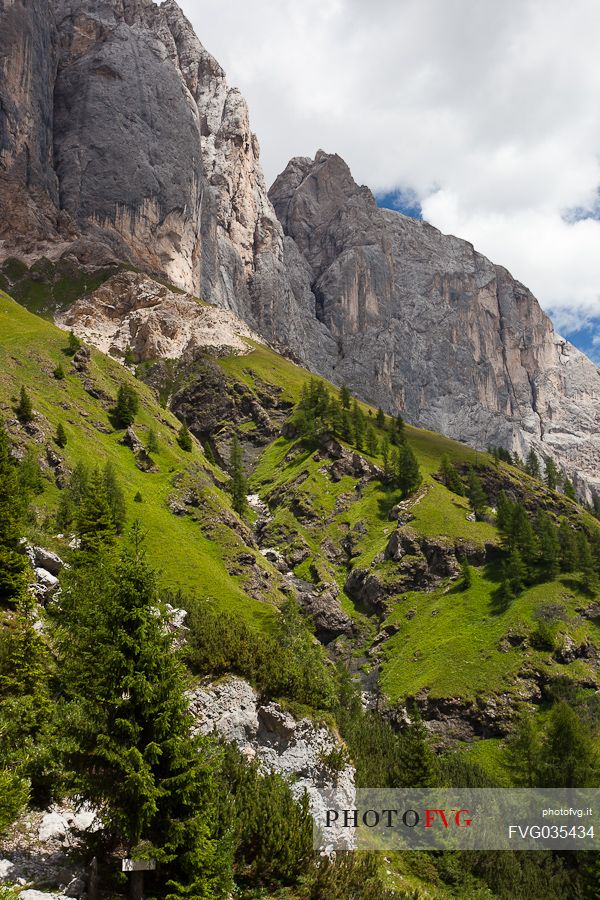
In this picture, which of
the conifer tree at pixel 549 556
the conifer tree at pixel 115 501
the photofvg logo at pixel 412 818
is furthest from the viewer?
the conifer tree at pixel 549 556

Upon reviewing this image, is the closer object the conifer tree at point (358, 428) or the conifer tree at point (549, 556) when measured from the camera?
the conifer tree at point (549, 556)

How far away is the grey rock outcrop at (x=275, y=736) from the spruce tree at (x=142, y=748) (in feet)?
34.8

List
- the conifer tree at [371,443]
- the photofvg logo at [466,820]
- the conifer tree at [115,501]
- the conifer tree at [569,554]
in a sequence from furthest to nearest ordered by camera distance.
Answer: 1. the conifer tree at [371,443]
2. the conifer tree at [569,554]
3. the conifer tree at [115,501]
4. the photofvg logo at [466,820]

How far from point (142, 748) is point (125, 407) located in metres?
102

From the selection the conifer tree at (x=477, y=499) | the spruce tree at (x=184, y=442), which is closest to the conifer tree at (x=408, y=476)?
the conifer tree at (x=477, y=499)

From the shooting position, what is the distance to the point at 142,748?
19406 mm

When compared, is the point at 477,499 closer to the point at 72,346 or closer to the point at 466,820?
the point at 466,820

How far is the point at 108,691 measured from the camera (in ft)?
64.7

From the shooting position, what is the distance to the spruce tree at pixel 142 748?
60.2 ft

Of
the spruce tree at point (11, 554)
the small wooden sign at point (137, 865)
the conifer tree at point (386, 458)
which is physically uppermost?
the conifer tree at point (386, 458)

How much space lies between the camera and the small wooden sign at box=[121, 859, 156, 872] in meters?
17.5

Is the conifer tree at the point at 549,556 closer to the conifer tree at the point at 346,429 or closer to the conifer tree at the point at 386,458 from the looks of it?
the conifer tree at the point at 386,458

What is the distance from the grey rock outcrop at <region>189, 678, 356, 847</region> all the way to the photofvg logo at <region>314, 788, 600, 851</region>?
120 cm

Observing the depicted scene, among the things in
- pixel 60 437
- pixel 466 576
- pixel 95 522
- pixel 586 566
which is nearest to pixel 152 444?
pixel 60 437
